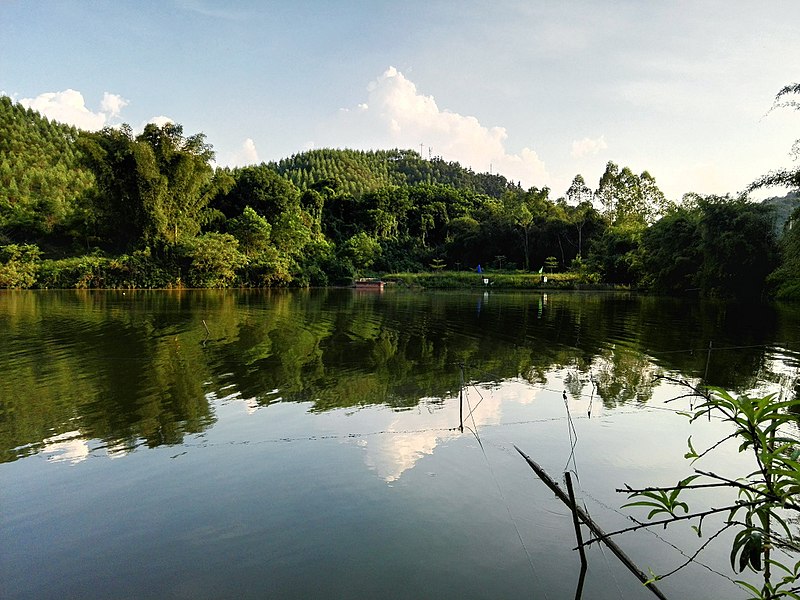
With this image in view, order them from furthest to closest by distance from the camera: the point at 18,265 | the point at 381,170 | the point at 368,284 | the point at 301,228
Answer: the point at 381,170, the point at 301,228, the point at 368,284, the point at 18,265

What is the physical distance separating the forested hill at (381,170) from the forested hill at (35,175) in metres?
45.2

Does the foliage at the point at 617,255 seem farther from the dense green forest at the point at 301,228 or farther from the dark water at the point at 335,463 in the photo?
the dark water at the point at 335,463

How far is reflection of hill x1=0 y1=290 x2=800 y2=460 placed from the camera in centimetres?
809

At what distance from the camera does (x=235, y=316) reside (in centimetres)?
2231

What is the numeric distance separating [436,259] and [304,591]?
62.5m

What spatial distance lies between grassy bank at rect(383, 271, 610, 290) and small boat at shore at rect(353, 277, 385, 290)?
2.48 m

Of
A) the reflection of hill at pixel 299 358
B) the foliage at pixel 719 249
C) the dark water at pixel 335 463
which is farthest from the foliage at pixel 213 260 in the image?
the foliage at pixel 719 249

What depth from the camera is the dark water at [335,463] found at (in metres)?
3.95

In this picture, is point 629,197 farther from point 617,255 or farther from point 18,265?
point 18,265

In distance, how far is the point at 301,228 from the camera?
57812 mm

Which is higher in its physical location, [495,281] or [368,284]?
[495,281]

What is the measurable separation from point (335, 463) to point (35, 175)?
68244mm

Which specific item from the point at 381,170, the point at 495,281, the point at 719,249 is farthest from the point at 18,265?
the point at 381,170

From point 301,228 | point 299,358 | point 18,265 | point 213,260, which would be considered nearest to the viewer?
point 299,358
